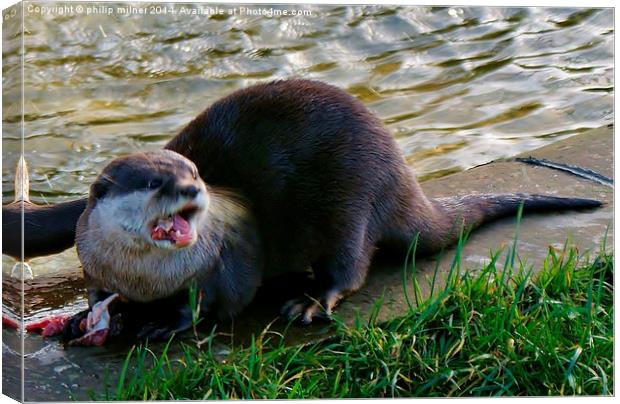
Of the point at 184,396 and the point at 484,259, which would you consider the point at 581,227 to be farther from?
the point at 184,396

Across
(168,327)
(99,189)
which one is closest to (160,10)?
(99,189)

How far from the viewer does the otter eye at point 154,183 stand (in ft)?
11.3

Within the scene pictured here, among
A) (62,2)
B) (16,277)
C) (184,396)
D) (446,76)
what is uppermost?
(62,2)

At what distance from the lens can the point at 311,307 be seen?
3.87 metres

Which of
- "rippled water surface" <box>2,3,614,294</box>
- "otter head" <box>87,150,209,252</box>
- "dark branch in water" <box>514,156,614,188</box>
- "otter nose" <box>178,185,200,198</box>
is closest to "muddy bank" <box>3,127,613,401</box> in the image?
"dark branch in water" <box>514,156,614,188</box>

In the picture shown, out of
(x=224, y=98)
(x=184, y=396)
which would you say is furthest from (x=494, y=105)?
(x=184, y=396)

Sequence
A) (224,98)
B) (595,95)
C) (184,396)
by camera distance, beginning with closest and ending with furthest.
A: (184,396) → (224,98) → (595,95)

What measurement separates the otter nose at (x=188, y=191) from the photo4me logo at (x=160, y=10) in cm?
59

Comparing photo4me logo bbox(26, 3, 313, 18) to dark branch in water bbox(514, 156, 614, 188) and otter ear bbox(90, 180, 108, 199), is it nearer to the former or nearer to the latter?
otter ear bbox(90, 180, 108, 199)

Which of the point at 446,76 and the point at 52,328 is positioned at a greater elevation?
the point at 446,76

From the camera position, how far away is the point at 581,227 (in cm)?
437

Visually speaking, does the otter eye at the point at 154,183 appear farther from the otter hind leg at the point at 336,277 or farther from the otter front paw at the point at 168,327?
the otter hind leg at the point at 336,277

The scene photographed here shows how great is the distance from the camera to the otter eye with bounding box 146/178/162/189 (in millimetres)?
3432

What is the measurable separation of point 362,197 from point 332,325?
44 centimetres
